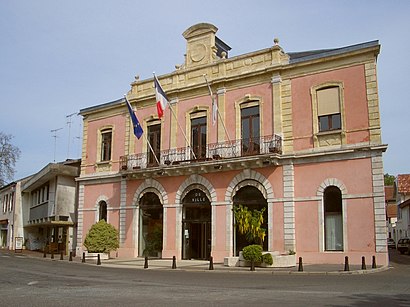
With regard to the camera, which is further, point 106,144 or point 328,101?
point 106,144

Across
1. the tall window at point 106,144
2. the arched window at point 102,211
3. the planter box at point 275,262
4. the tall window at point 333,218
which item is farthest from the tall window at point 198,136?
the arched window at point 102,211

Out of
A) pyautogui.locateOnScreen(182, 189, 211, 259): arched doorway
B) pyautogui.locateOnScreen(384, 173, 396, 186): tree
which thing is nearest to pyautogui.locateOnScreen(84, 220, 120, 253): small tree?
pyautogui.locateOnScreen(182, 189, 211, 259): arched doorway

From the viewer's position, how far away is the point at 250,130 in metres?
23.9

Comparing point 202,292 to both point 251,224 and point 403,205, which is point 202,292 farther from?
point 403,205

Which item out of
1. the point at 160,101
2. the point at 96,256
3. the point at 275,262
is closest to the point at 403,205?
the point at 275,262

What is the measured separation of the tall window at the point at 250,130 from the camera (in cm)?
2336

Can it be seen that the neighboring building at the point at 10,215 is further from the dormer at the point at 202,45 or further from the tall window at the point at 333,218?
the tall window at the point at 333,218

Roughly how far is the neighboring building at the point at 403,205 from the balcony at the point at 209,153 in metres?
24.8

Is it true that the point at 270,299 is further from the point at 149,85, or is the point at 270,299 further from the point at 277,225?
the point at 149,85

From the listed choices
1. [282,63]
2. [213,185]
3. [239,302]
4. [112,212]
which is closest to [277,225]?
[213,185]

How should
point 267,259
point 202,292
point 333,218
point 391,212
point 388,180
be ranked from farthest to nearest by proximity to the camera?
point 388,180 < point 391,212 < point 333,218 < point 267,259 < point 202,292

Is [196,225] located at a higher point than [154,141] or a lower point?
lower

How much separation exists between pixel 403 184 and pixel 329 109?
30.4 meters

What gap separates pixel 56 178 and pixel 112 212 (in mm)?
7165
